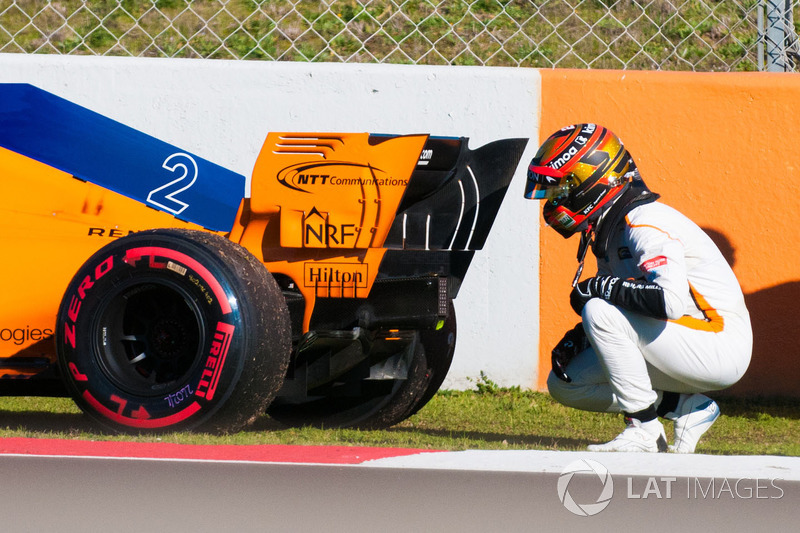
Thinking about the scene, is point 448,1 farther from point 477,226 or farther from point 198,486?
point 198,486

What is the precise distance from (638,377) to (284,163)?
170 centimetres

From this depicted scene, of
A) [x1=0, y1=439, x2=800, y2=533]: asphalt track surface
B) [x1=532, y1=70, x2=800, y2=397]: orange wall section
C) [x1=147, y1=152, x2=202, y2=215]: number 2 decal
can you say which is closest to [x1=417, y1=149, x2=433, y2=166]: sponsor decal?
[x1=147, y1=152, x2=202, y2=215]: number 2 decal

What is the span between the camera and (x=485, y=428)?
571 centimetres

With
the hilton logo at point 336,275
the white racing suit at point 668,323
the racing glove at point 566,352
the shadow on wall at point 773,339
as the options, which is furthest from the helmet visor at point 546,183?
the shadow on wall at point 773,339

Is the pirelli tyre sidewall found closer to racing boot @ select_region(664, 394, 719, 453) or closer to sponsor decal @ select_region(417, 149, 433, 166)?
sponsor decal @ select_region(417, 149, 433, 166)

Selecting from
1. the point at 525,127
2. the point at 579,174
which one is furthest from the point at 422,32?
the point at 579,174

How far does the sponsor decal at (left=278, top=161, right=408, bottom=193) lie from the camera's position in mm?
4875

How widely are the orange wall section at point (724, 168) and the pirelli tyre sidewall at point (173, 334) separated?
245 centimetres

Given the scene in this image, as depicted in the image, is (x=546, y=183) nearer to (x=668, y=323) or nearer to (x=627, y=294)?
(x=627, y=294)

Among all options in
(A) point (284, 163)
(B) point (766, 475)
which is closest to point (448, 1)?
(A) point (284, 163)

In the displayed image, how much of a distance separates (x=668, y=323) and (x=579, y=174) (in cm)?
70

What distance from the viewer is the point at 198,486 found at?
3580 millimetres

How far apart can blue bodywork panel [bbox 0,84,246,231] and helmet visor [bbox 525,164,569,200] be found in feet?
4.67

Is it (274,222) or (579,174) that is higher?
(579,174)
